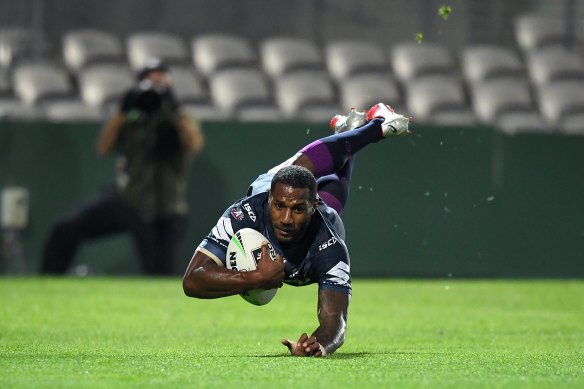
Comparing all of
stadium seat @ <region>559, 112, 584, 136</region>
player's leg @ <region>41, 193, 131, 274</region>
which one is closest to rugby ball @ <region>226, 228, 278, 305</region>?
player's leg @ <region>41, 193, 131, 274</region>

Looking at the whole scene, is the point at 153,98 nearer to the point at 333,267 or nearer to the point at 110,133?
the point at 110,133

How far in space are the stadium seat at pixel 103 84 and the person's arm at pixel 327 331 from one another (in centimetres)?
936

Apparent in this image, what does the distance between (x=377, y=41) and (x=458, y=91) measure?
1.59 metres

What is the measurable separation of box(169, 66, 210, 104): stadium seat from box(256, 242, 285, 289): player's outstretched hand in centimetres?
978

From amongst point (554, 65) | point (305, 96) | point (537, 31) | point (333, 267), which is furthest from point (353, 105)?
point (333, 267)

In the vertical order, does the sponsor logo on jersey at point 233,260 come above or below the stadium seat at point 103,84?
below

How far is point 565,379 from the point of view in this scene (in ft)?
18.7

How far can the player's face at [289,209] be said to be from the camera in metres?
6.48

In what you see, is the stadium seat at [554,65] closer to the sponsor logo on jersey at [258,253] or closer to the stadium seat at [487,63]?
the stadium seat at [487,63]

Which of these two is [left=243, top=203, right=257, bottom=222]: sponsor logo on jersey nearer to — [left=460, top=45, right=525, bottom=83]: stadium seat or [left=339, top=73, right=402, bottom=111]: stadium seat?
[left=339, top=73, right=402, bottom=111]: stadium seat

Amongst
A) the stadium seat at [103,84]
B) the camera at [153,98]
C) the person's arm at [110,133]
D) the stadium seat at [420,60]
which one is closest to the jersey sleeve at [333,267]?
the camera at [153,98]

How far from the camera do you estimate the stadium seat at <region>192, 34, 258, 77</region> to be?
16.8m

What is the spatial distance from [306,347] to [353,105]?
33.0 feet

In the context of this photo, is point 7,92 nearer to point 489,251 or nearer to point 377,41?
point 377,41
